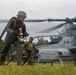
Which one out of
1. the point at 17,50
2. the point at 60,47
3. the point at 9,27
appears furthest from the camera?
the point at 60,47

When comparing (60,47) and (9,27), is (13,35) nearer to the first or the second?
(9,27)

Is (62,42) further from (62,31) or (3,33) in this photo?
(3,33)

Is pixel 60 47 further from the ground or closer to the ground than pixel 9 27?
closer to the ground

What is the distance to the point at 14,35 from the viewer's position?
11.4 metres

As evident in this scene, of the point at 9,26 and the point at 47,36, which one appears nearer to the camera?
the point at 9,26

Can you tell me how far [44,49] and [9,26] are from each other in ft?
29.9

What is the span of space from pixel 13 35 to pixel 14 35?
35 mm

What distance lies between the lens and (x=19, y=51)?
37.6ft

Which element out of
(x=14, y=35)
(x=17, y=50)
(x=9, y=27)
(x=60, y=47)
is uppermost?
(x=9, y=27)

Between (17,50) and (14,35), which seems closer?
(14,35)

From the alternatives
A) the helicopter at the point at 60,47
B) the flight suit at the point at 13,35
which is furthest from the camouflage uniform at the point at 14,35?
the helicopter at the point at 60,47

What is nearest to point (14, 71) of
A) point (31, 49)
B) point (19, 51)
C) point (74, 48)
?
point (19, 51)

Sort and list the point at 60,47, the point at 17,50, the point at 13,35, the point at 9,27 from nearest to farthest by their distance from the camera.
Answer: the point at 9,27 → the point at 13,35 → the point at 17,50 → the point at 60,47

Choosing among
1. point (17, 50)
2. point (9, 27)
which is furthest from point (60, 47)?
point (9, 27)
